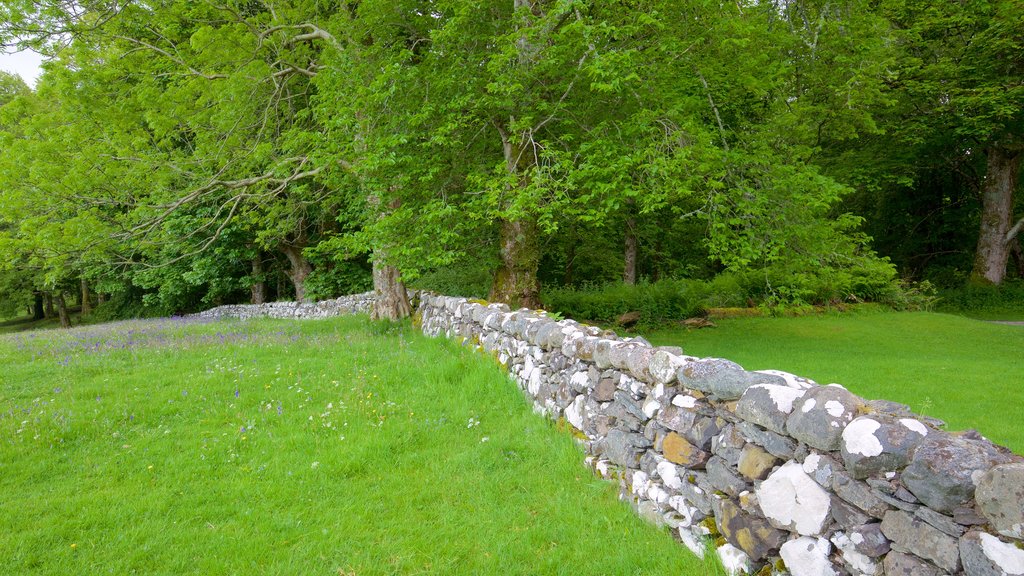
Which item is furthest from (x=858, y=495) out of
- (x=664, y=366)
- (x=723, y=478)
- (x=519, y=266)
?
(x=519, y=266)

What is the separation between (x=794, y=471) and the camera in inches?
107

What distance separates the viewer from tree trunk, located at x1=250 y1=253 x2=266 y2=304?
2483 cm

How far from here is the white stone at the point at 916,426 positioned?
7.59ft

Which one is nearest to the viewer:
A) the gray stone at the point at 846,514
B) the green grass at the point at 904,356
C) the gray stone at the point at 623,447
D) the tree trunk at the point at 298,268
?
the gray stone at the point at 846,514

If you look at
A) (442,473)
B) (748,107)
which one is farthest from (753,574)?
(748,107)

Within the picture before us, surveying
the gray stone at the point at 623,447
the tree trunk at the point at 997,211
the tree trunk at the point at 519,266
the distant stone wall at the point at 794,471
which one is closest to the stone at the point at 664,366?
the distant stone wall at the point at 794,471

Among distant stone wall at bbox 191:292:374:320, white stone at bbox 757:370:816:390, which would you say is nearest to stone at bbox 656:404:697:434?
white stone at bbox 757:370:816:390

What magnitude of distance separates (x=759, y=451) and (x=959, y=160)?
94.9ft

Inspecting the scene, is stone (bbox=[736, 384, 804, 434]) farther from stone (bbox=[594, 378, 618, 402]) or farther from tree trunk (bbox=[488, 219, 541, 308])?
tree trunk (bbox=[488, 219, 541, 308])

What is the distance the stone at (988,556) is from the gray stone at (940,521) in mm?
36

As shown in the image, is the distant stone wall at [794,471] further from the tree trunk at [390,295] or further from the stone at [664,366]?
the tree trunk at [390,295]

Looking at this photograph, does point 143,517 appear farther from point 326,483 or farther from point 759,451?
point 759,451

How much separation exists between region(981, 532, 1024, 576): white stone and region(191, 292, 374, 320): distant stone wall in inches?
626

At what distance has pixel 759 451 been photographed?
3.00 meters
